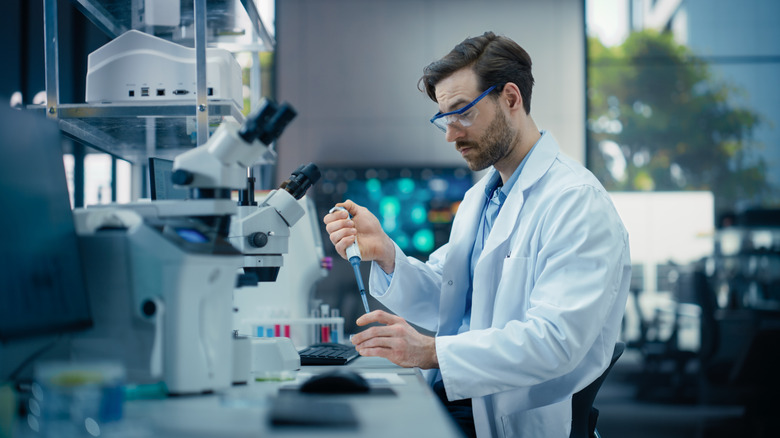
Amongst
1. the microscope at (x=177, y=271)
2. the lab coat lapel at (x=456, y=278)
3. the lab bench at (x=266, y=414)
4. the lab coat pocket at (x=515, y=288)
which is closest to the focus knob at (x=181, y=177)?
the microscope at (x=177, y=271)

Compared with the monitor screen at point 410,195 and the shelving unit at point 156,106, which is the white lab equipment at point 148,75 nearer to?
the shelving unit at point 156,106

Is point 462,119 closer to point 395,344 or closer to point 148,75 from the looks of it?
point 395,344

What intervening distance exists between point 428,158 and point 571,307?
3.16m

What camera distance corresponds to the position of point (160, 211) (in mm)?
1161

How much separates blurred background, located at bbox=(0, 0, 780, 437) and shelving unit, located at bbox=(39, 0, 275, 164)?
2.22 m

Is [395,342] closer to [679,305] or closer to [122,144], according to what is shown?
[122,144]

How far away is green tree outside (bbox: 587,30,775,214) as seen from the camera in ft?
14.8

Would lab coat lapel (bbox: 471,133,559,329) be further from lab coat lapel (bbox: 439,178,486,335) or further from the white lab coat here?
lab coat lapel (bbox: 439,178,486,335)

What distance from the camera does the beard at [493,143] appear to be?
183 cm

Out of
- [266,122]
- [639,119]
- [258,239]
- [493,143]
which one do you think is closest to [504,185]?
[493,143]

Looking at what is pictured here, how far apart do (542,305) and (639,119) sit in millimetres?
3634

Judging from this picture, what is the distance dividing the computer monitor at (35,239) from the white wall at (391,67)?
3.42 metres

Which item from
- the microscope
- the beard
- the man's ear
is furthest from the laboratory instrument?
the man's ear

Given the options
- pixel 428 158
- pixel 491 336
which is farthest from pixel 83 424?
pixel 428 158
